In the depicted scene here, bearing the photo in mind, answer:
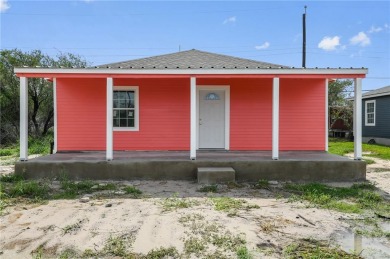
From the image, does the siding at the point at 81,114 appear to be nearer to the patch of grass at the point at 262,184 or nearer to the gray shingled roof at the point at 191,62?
the gray shingled roof at the point at 191,62

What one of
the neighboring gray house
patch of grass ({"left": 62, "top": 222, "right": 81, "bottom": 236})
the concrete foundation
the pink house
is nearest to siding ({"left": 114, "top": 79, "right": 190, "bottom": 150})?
the pink house

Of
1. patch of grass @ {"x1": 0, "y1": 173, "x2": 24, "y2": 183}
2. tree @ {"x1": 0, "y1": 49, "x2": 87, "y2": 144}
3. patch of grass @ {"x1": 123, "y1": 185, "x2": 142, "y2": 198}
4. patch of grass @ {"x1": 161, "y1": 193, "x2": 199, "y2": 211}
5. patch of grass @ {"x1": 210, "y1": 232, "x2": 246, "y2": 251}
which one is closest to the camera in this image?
patch of grass @ {"x1": 210, "y1": 232, "x2": 246, "y2": 251}

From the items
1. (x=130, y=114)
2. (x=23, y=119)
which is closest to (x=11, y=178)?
(x=23, y=119)

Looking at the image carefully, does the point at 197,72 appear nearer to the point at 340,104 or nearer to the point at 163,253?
the point at 163,253

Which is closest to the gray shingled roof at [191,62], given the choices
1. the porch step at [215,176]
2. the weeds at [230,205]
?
the porch step at [215,176]

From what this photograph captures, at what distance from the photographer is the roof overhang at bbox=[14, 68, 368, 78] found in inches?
297

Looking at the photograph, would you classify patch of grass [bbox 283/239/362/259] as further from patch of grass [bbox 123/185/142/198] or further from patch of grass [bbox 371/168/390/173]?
patch of grass [bbox 371/168/390/173]

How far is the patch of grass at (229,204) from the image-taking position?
199 inches

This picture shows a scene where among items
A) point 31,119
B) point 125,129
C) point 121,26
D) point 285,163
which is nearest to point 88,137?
point 125,129

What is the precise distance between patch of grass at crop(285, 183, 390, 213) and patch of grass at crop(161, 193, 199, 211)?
196cm

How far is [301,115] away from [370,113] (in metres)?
11.2

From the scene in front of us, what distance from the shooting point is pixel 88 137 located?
940cm

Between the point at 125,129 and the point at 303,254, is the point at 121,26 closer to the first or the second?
the point at 125,129

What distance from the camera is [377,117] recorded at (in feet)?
57.1
